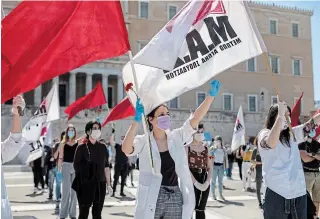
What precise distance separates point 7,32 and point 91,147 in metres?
2.99

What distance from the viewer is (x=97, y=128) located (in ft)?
20.0

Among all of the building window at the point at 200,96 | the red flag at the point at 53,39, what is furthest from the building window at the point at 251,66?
the red flag at the point at 53,39

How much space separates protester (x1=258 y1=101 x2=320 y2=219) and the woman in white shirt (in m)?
0.75

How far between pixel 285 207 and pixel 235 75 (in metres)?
42.0

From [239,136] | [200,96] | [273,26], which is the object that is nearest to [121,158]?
[239,136]

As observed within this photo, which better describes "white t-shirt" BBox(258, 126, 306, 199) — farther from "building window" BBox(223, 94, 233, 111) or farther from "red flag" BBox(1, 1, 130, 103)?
"building window" BBox(223, 94, 233, 111)

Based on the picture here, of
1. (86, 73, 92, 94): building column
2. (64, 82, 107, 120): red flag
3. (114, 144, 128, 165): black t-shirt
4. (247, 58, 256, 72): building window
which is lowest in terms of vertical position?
(114, 144, 128, 165): black t-shirt

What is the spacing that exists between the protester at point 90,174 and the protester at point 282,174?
2.88 m

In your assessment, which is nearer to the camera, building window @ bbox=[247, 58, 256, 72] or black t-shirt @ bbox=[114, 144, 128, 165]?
black t-shirt @ bbox=[114, 144, 128, 165]

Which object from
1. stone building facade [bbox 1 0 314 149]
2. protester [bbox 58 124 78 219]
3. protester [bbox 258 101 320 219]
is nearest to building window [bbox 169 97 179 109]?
stone building facade [bbox 1 0 314 149]

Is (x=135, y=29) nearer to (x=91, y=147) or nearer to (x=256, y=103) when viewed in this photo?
(x=256, y=103)

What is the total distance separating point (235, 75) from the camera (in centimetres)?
4494

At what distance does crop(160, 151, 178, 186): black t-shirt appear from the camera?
3562 mm

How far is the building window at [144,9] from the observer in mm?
41616
